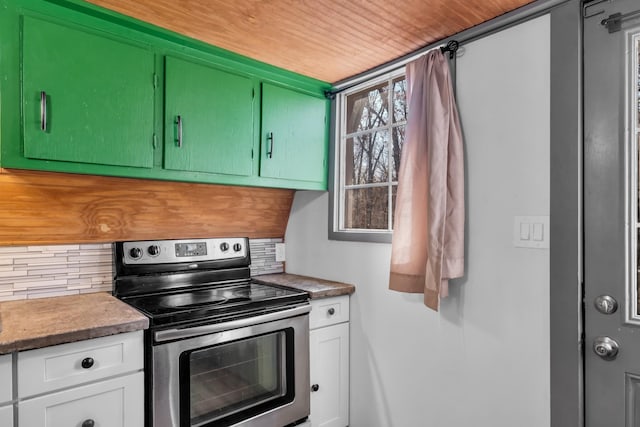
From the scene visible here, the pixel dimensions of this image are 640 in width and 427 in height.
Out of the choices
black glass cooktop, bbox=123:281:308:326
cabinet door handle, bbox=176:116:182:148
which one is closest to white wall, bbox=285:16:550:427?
black glass cooktop, bbox=123:281:308:326

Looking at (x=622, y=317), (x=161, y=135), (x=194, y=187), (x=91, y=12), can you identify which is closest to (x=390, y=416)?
(x=622, y=317)

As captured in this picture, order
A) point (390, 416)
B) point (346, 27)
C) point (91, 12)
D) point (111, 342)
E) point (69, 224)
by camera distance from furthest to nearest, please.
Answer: point (390, 416)
point (69, 224)
point (346, 27)
point (91, 12)
point (111, 342)

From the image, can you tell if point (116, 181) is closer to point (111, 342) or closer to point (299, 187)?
point (111, 342)

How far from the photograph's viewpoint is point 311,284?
2332 mm

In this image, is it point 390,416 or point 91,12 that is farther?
point 390,416

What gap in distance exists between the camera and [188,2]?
1.54 meters

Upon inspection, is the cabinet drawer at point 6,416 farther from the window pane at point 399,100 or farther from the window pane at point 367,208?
the window pane at point 399,100

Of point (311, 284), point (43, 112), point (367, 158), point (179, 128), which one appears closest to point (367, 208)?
point (367, 158)

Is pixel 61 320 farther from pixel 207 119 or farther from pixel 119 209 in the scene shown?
pixel 207 119

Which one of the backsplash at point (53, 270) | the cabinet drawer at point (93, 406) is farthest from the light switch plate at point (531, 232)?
the backsplash at point (53, 270)

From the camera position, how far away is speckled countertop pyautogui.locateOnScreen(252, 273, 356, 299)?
2.14 metres

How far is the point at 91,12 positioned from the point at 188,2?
43cm

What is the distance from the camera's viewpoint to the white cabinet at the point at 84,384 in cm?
129

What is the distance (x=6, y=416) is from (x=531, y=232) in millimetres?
1963
